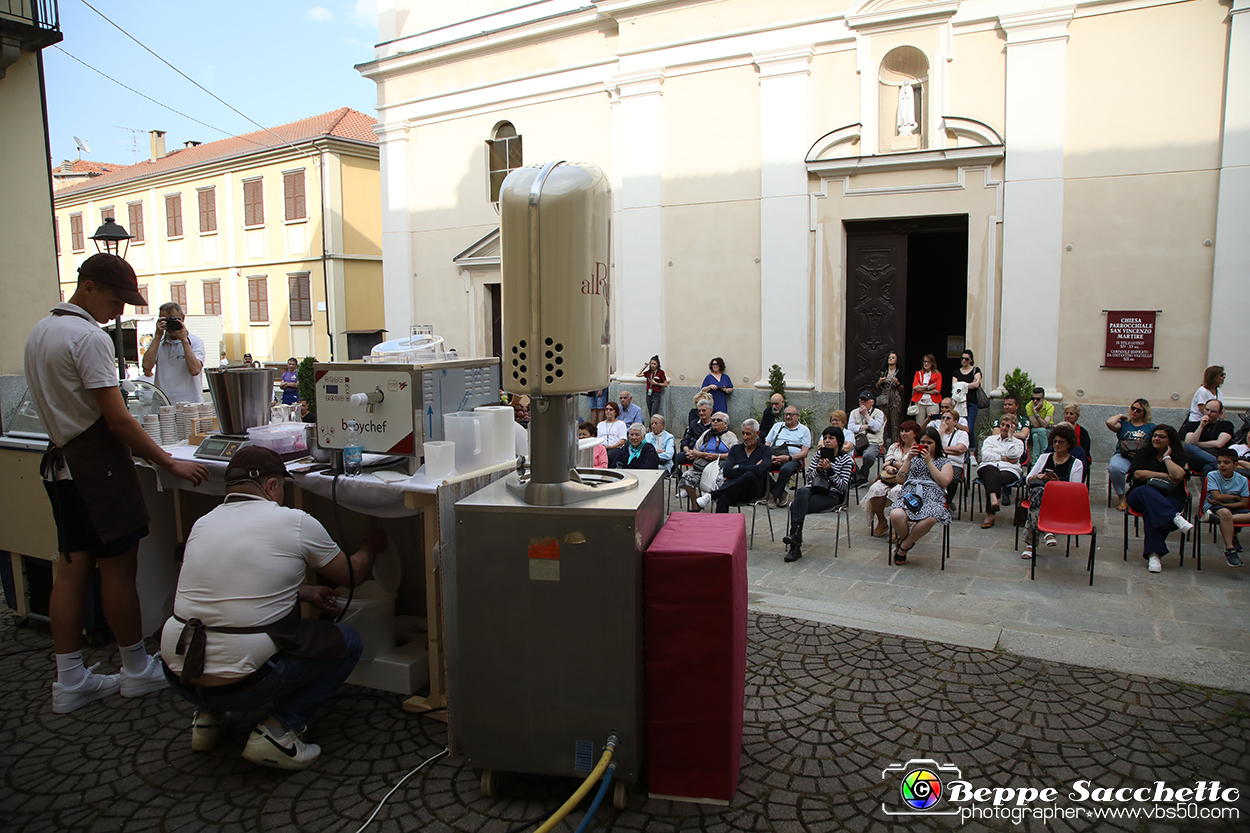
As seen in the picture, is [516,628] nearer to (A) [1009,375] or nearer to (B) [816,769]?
(B) [816,769]

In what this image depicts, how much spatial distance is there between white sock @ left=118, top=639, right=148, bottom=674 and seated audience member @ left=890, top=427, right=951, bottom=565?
5.52 m

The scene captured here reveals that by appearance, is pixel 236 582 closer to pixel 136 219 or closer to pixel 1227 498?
pixel 1227 498

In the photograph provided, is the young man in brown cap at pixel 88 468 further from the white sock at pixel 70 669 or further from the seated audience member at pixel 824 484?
A: the seated audience member at pixel 824 484

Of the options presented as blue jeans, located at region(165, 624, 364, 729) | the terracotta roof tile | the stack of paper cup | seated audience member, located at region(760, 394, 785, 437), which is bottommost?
blue jeans, located at region(165, 624, 364, 729)

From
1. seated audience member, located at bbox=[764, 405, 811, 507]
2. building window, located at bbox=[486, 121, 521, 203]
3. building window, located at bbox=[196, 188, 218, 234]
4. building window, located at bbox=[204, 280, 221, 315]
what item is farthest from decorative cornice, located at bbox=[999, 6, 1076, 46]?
building window, located at bbox=[204, 280, 221, 315]

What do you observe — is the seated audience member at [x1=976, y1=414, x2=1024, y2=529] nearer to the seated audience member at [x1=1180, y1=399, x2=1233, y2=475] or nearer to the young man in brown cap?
the seated audience member at [x1=1180, y1=399, x2=1233, y2=475]

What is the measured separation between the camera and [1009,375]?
11.2m

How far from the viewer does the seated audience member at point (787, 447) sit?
812 cm

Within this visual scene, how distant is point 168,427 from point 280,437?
4.32 ft

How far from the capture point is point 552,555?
2990 millimetres

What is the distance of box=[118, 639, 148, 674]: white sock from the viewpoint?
4074 mm

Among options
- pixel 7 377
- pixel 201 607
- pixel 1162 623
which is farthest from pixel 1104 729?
pixel 7 377

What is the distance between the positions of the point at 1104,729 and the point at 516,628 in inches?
110

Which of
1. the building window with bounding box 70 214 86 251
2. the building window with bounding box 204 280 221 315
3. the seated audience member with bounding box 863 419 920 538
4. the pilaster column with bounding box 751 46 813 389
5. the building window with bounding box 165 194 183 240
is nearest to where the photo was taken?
the seated audience member with bounding box 863 419 920 538
